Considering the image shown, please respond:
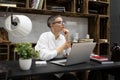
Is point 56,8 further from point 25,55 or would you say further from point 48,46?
point 25,55

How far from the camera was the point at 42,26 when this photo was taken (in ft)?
11.3

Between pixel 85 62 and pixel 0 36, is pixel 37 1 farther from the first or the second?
pixel 85 62

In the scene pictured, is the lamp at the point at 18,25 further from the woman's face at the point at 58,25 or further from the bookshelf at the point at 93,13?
the bookshelf at the point at 93,13

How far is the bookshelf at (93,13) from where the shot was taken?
339 cm

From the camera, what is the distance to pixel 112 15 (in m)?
4.03

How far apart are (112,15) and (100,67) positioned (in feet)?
8.08

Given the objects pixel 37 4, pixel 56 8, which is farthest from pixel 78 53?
pixel 56 8

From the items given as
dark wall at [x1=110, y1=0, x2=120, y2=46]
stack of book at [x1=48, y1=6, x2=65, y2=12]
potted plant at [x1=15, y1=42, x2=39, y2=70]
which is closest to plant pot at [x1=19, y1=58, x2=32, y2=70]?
potted plant at [x1=15, y1=42, x2=39, y2=70]

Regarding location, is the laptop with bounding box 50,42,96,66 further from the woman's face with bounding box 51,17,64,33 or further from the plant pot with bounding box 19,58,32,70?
the woman's face with bounding box 51,17,64,33

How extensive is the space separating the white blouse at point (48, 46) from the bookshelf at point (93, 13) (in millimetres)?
809

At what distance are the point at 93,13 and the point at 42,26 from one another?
1.08 meters

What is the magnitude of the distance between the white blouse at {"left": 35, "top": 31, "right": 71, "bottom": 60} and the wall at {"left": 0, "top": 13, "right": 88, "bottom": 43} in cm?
94

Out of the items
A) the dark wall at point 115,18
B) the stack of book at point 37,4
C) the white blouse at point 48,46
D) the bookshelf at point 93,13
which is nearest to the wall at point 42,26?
the bookshelf at point 93,13

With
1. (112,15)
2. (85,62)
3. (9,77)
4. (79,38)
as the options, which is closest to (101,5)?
(112,15)
